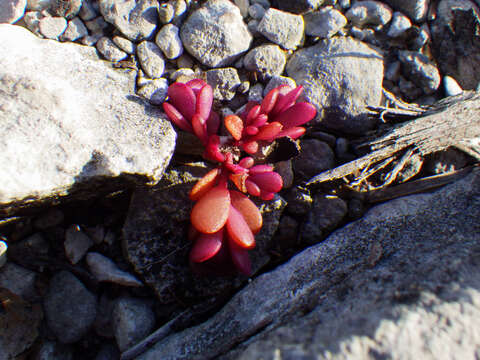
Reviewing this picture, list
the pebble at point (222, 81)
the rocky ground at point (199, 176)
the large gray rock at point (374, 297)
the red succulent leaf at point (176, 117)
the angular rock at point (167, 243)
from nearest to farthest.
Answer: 1. the large gray rock at point (374, 297)
2. the rocky ground at point (199, 176)
3. the red succulent leaf at point (176, 117)
4. the angular rock at point (167, 243)
5. the pebble at point (222, 81)

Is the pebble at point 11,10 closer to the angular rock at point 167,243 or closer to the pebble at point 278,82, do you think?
the angular rock at point 167,243

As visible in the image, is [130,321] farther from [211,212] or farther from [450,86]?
[450,86]

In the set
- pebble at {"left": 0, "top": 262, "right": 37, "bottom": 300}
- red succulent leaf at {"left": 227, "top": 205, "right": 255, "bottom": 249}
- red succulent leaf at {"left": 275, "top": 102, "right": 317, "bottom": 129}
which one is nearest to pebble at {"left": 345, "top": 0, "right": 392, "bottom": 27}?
red succulent leaf at {"left": 275, "top": 102, "right": 317, "bottom": 129}

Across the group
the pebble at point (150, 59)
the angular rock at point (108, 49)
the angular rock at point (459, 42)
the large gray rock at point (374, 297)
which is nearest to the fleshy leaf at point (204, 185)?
the large gray rock at point (374, 297)

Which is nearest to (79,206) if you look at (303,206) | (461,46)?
(303,206)

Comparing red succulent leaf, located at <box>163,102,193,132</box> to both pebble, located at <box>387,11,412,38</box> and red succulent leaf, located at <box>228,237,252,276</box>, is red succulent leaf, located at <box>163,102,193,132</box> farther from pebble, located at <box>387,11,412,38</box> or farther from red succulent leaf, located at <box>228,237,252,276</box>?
pebble, located at <box>387,11,412,38</box>
